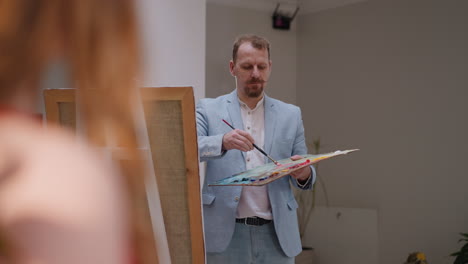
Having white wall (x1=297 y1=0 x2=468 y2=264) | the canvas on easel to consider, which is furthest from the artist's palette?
white wall (x1=297 y1=0 x2=468 y2=264)

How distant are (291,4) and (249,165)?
3.80 m

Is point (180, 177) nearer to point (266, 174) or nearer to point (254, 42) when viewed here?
point (266, 174)

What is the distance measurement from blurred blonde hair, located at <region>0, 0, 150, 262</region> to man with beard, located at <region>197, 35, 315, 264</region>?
4.93 feet

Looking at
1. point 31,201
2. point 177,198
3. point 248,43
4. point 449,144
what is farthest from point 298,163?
point 449,144

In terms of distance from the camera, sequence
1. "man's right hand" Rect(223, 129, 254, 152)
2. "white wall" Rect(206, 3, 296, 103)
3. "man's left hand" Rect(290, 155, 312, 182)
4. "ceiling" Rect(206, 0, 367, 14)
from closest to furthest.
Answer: "man's right hand" Rect(223, 129, 254, 152)
"man's left hand" Rect(290, 155, 312, 182)
"white wall" Rect(206, 3, 296, 103)
"ceiling" Rect(206, 0, 367, 14)

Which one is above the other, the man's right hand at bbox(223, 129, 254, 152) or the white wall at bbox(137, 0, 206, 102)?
the white wall at bbox(137, 0, 206, 102)

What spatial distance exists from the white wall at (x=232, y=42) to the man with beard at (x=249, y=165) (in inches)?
114

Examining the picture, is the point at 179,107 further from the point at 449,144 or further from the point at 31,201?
the point at 449,144

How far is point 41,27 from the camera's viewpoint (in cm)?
33

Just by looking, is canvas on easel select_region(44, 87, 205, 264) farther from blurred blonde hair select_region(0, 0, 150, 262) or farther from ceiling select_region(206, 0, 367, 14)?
ceiling select_region(206, 0, 367, 14)

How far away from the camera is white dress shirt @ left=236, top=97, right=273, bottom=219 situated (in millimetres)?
2031

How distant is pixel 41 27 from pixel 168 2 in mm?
2638

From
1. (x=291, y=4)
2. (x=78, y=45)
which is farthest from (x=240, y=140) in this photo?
(x=291, y=4)

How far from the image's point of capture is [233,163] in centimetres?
211
